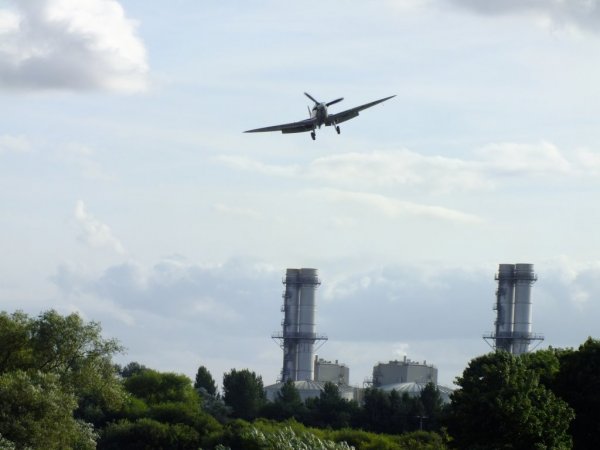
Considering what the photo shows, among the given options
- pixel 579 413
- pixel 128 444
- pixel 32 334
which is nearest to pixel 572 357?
Answer: pixel 579 413

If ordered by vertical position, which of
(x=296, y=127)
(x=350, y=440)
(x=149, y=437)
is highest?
Answer: (x=296, y=127)

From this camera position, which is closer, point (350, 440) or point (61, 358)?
point (61, 358)

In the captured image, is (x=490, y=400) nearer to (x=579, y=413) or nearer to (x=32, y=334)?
(x=579, y=413)

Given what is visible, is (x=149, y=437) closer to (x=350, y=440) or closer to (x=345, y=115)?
(x=350, y=440)

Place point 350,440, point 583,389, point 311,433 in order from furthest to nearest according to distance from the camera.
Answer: point 350,440
point 311,433
point 583,389

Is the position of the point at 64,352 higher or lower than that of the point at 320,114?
lower

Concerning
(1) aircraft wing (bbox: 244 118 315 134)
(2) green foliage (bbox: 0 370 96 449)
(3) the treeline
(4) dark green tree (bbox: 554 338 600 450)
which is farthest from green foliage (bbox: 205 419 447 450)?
(1) aircraft wing (bbox: 244 118 315 134)

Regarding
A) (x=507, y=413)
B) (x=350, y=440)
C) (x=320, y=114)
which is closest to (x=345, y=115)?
(x=320, y=114)

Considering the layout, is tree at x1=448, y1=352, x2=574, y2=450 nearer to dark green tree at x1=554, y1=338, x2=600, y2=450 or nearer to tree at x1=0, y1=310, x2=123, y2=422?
dark green tree at x1=554, y1=338, x2=600, y2=450
